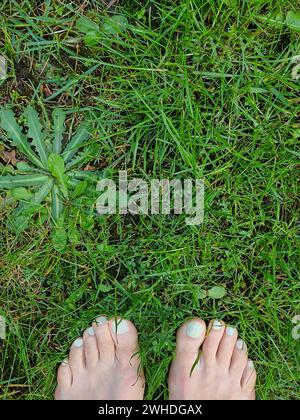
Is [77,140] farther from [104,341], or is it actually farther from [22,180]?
[104,341]

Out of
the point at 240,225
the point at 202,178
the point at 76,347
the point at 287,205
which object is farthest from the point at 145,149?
the point at 76,347

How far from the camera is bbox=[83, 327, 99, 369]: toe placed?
1696 mm

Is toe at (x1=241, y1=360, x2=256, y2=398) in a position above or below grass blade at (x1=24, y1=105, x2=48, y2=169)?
below

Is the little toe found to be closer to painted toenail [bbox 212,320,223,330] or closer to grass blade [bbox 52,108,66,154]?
painted toenail [bbox 212,320,223,330]

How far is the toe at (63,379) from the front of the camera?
5.57 ft

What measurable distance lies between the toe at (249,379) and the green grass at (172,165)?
4 centimetres

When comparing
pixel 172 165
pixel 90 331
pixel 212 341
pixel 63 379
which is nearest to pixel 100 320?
pixel 90 331

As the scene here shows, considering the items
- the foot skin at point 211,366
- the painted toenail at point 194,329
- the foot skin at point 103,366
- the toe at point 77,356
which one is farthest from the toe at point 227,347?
the toe at point 77,356

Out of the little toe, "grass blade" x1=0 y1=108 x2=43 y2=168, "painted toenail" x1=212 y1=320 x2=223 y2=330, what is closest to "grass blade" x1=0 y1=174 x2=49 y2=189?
"grass blade" x1=0 y1=108 x2=43 y2=168

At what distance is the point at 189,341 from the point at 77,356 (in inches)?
18.7

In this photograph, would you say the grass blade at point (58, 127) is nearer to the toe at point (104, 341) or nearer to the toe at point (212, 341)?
the toe at point (104, 341)

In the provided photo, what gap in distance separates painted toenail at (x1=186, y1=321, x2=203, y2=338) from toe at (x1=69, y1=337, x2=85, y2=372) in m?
0.45

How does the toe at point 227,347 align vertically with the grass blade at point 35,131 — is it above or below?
below
